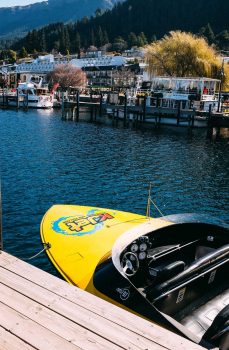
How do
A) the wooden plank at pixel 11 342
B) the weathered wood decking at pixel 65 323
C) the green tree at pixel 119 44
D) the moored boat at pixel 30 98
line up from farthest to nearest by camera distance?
the green tree at pixel 119 44 → the moored boat at pixel 30 98 → the weathered wood decking at pixel 65 323 → the wooden plank at pixel 11 342

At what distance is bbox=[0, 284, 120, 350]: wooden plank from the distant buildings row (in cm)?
9049

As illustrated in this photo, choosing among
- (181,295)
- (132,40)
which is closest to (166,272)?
(181,295)

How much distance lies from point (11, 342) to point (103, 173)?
868 inches

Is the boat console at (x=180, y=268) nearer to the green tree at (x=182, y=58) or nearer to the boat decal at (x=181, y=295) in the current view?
the boat decal at (x=181, y=295)

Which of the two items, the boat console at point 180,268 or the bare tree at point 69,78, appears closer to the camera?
the boat console at point 180,268

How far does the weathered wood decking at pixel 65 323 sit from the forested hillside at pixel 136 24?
487 feet

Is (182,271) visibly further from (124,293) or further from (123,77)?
(123,77)

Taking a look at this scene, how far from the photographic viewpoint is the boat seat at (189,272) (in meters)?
7.17

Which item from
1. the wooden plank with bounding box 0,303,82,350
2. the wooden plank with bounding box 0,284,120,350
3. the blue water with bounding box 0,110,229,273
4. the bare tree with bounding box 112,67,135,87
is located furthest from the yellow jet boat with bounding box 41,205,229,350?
the bare tree with bounding box 112,67,135,87

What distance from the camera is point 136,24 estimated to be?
570 ft

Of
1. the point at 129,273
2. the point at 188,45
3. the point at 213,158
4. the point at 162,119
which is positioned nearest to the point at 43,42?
the point at 188,45

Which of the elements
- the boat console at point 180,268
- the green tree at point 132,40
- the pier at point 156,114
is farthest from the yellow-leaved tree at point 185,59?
the green tree at point 132,40

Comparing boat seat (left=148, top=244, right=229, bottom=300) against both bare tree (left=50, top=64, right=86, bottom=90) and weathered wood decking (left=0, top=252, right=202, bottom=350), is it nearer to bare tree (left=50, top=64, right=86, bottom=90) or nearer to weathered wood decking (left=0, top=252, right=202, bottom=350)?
weathered wood decking (left=0, top=252, right=202, bottom=350)

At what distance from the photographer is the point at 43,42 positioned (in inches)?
6836
